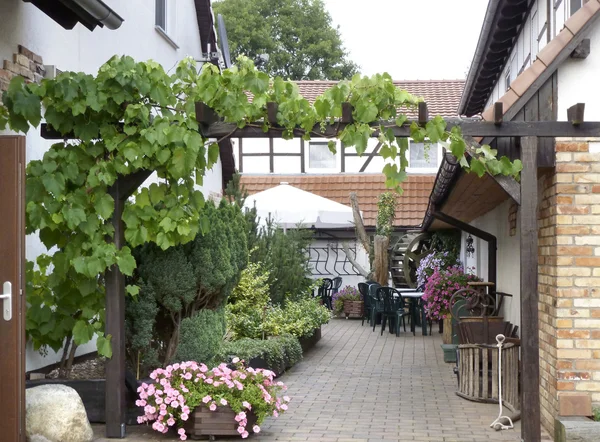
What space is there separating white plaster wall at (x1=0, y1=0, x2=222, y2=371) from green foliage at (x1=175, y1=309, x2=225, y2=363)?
1228 mm

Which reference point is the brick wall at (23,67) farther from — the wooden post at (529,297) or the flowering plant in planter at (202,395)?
the wooden post at (529,297)

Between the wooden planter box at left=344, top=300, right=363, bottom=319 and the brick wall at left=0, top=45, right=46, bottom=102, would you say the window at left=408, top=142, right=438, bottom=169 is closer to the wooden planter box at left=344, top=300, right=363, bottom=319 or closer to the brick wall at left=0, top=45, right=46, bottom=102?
the wooden planter box at left=344, top=300, right=363, bottom=319

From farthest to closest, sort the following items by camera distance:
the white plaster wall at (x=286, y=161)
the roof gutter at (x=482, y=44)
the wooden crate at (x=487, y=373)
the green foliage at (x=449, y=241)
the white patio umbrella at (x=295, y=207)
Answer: the white plaster wall at (x=286, y=161)
the green foliage at (x=449, y=241)
the white patio umbrella at (x=295, y=207)
the roof gutter at (x=482, y=44)
the wooden crate at (x=487, y=373)

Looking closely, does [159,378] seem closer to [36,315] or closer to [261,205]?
[36,315]

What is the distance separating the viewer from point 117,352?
24.1ft

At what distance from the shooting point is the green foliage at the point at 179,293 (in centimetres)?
820

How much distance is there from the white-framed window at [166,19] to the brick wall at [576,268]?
7.23 meters

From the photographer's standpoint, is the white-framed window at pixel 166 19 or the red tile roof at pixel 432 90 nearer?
the white-framed window at pixel 166 19

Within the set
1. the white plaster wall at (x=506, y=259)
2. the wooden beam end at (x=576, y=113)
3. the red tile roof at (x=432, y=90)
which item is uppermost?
the red tile roof at (x=432, y=90)

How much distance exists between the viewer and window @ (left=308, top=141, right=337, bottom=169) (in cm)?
2688

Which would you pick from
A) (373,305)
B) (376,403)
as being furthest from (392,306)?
(376,403)

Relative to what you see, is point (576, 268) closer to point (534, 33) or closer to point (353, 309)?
point (534, 33)

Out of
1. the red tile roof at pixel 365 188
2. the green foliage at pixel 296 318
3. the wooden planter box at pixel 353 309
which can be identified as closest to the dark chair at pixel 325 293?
the wooden planter box at pixel 353 309

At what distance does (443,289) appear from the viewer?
46.3ft
